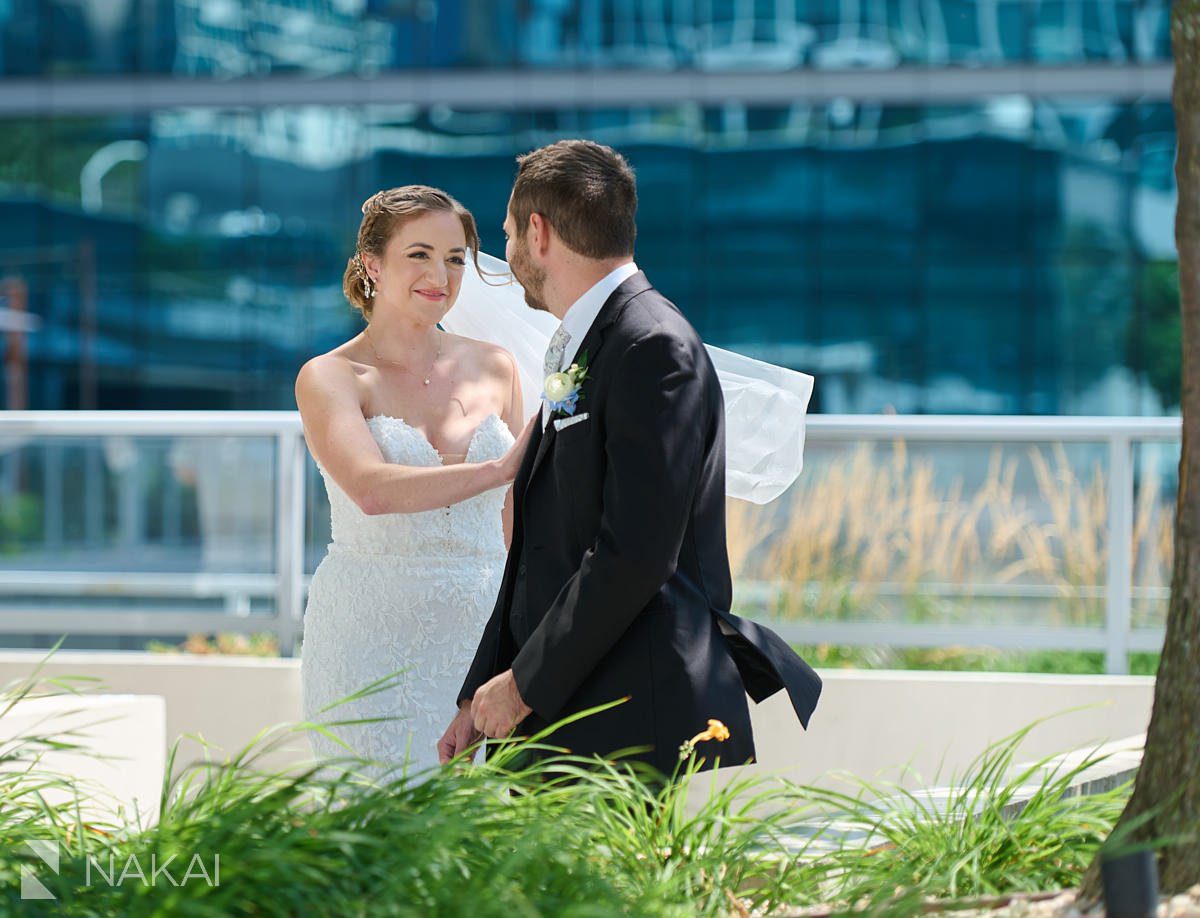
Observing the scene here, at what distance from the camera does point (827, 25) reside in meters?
20.8

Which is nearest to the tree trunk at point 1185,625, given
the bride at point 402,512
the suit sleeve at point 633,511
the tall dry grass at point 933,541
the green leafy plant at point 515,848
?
the green leafy plant at point 515,848

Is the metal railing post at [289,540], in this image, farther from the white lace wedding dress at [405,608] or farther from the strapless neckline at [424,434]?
the strapless neckline at [424,434]

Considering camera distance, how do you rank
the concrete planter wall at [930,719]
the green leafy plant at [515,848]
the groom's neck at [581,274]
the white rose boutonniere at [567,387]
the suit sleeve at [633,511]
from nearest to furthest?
1. the green leafy plant at [515,848]
2. the suit sleeve at [633,511]
3. the white rose boutonniere at [567,387]
4. the groom's neck at [581,274]
5. the concrete planter wall at [930,719]

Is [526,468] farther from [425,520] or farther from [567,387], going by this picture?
[425,520]

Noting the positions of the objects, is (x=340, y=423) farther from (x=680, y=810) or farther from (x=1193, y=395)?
(x=1193, y=395)

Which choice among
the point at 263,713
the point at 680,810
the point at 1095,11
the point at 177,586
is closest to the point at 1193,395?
the point at 680,810

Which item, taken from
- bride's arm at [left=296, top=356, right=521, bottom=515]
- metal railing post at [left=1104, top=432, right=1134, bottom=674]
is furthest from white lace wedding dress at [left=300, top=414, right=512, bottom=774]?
metal railing post at [left=1104, top=432, right=1134, bottom=674]

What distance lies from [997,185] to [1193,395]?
18.7 m

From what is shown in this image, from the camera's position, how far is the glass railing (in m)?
6.45

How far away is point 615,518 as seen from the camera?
9.47 feet

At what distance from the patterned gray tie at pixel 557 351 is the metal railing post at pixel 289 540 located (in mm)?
3621

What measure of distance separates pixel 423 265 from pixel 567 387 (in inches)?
49.5

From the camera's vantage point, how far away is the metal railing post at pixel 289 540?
6.64 m

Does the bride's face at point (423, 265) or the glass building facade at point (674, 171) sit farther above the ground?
the glass building facade at point (674, 171)
